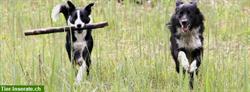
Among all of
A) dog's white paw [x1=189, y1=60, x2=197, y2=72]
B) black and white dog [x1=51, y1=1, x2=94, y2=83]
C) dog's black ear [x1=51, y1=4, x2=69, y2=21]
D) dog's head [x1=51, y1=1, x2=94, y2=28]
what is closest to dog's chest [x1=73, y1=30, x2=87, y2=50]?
black and white dog [x1=51, y1=1, x2=94, y2=83]

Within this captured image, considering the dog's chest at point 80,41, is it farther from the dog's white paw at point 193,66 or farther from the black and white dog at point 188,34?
the dog's white paw at point 193,66

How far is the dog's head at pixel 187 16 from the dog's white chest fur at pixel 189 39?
6cm

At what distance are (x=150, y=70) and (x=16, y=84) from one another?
2093 millimetres

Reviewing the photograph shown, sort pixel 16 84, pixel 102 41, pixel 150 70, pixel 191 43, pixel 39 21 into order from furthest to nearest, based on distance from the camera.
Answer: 1. pixel 39 21
2. pixel 102 41
3. pixel 191 43
4. pixel 150 70
5. pixel 16 84

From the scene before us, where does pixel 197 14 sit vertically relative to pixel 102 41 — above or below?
above

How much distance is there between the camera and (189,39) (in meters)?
6.64

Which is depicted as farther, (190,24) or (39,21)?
(39,21)

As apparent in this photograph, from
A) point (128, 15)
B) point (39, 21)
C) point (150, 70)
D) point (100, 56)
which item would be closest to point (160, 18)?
point (128, 15)

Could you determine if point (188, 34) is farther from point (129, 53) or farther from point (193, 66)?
point (129, 53)

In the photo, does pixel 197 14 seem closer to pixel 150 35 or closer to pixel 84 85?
pixel 150 35

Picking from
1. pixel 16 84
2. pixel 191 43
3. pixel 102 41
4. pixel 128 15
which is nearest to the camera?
pixel 16 84

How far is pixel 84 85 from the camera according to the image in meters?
4.92

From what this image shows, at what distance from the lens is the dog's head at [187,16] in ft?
21.4

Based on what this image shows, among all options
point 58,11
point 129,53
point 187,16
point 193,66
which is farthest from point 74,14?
point 193,66
